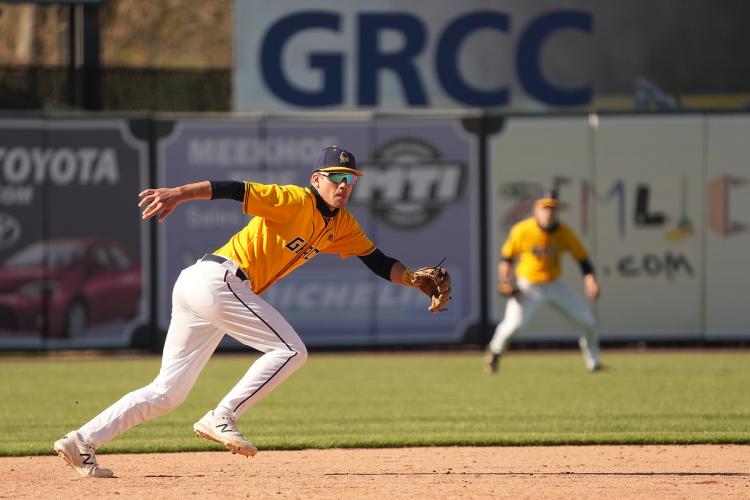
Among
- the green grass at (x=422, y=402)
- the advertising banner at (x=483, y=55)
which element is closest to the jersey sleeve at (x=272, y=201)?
the green grass at (x=422, y=402)

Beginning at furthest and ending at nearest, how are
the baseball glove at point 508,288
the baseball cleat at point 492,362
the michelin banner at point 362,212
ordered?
the michelin banner at point 362,212
the baseball cleat at point 492,362
the baseball glove at point 508,288

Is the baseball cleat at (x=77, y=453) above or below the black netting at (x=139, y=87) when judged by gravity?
below

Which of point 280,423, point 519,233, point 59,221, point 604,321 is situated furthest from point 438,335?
point 280,423

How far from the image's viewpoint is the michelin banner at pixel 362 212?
19.8 m

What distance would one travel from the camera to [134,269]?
19.7 m

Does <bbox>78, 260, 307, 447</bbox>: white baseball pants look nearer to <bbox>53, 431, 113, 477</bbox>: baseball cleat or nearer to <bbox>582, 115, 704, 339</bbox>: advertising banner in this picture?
<bbox>53, 431, 113, 477</bbox>: baseball cleat

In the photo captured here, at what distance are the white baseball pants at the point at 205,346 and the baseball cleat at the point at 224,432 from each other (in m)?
0.06

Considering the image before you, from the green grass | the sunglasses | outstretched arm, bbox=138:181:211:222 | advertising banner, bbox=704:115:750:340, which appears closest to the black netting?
the green grass

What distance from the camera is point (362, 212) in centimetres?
1994

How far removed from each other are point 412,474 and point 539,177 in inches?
460

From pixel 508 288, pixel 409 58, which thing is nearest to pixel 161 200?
pixel 508 288

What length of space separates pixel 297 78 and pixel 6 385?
950cm

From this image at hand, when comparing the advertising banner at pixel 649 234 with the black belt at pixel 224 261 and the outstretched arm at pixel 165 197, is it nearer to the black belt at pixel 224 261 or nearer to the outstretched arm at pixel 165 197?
the black belt at pixel 224 261

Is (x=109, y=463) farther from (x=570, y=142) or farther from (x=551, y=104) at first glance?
(x=551, y=104)
